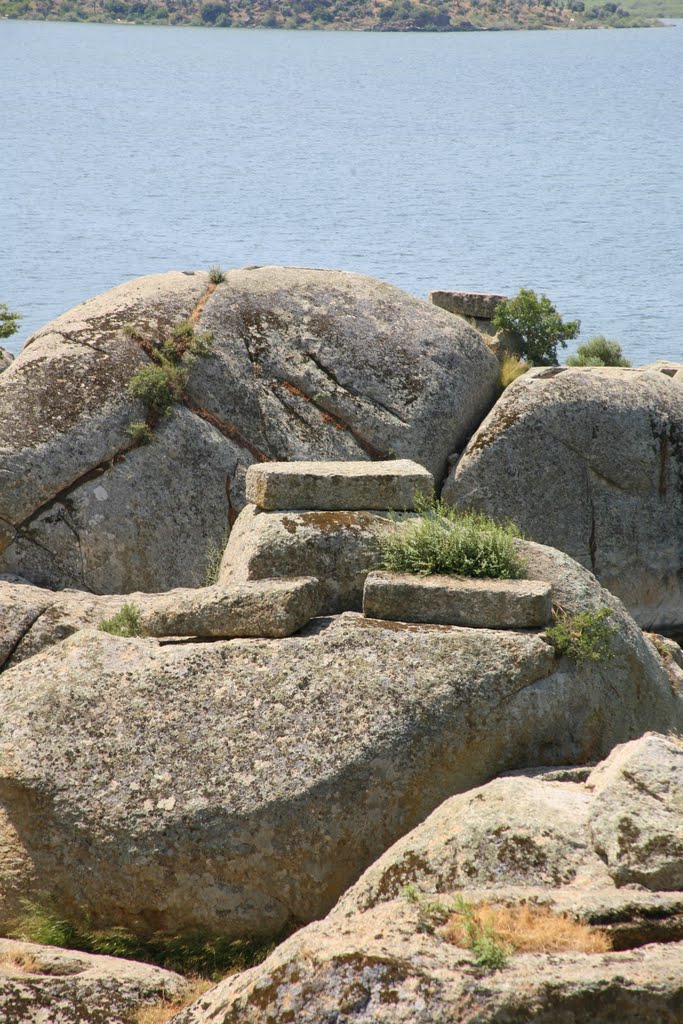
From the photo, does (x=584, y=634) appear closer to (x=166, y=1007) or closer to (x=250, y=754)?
(x=250, y=754)

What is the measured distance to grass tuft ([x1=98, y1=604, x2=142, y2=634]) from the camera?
14781 mm

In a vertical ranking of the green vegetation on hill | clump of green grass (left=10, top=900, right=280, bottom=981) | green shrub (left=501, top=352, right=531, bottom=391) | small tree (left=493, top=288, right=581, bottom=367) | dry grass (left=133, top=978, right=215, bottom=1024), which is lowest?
clump of green grass (left=10, top=900, right=280, bottom=981)

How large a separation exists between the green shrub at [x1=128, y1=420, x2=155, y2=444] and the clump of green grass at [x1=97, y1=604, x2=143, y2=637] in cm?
751

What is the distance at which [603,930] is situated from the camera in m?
9.57

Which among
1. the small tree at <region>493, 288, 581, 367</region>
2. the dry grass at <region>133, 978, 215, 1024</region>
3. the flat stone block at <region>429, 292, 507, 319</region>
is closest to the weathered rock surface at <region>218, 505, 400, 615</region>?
the dry grass at <region>133, 978, 215, 1024</region>

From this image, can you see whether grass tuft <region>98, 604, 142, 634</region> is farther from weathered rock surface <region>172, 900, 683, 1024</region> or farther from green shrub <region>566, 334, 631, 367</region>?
green shrub <region>566, 334, 631, 367</region>

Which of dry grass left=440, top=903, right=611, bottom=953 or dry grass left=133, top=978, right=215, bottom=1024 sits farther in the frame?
dry grass left=133, top=978, right=215, bottom=1024

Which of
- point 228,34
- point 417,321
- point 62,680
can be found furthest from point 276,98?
point 62,680

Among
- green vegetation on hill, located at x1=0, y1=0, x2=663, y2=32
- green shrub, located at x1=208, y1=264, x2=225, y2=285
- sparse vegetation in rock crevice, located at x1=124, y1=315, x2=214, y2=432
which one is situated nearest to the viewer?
sparse vegetation in rock crevice, located at x1=124, y1=315, x2=214, y2=432

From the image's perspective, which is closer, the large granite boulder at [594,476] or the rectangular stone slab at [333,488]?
the rectangular stone slab at [333,488]

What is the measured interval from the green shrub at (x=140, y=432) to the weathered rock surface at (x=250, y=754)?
27.9 ft

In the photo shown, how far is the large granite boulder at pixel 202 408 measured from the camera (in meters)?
21.3

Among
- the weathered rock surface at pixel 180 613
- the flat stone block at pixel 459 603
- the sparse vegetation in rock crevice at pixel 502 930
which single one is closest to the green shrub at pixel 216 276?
the weathered rock surface at pixel 180 613

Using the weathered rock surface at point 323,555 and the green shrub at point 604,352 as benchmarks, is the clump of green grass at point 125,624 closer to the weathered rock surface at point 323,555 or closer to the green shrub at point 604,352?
the weathered rock surface at point 323,555
